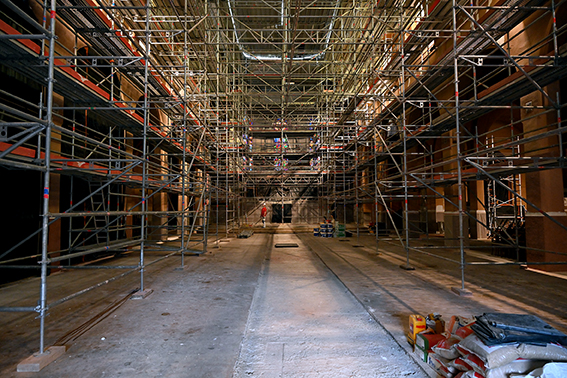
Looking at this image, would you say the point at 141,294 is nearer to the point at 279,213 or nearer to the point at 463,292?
the point at 463,292

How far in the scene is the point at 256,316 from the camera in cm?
479

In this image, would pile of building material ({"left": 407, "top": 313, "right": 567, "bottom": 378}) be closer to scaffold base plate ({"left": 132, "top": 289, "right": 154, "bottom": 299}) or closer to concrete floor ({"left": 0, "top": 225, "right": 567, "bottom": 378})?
concrete floor ({"left": 0, "top": 225, "right": 567, "bottom": 378})

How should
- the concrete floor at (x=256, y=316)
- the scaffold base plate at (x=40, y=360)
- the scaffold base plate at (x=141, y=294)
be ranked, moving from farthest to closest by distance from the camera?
the scaffold base plate at (x=141, y=294) < the concrete floor at (x=256, y=316) < the scaffold base plate at (x=40, y=360)

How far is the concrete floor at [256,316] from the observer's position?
3240mm

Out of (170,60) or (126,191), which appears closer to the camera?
(126,191)

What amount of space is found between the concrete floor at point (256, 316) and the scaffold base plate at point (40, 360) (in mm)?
67

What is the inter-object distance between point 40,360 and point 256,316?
8.93 ft

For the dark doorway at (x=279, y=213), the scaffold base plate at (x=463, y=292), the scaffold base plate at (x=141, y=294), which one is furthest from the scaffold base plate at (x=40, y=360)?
the dark doorway at (x=279, y=213)

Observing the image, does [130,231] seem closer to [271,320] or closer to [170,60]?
[170,60]

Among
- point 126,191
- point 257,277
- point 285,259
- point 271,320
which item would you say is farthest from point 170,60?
point 271,320

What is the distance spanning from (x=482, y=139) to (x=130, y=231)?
624 inches

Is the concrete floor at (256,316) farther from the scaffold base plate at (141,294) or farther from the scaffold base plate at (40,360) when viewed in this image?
the scaffold base plate at (141,294)

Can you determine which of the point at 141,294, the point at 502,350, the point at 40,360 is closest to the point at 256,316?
the point at 141,294

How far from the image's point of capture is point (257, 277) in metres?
7.39
